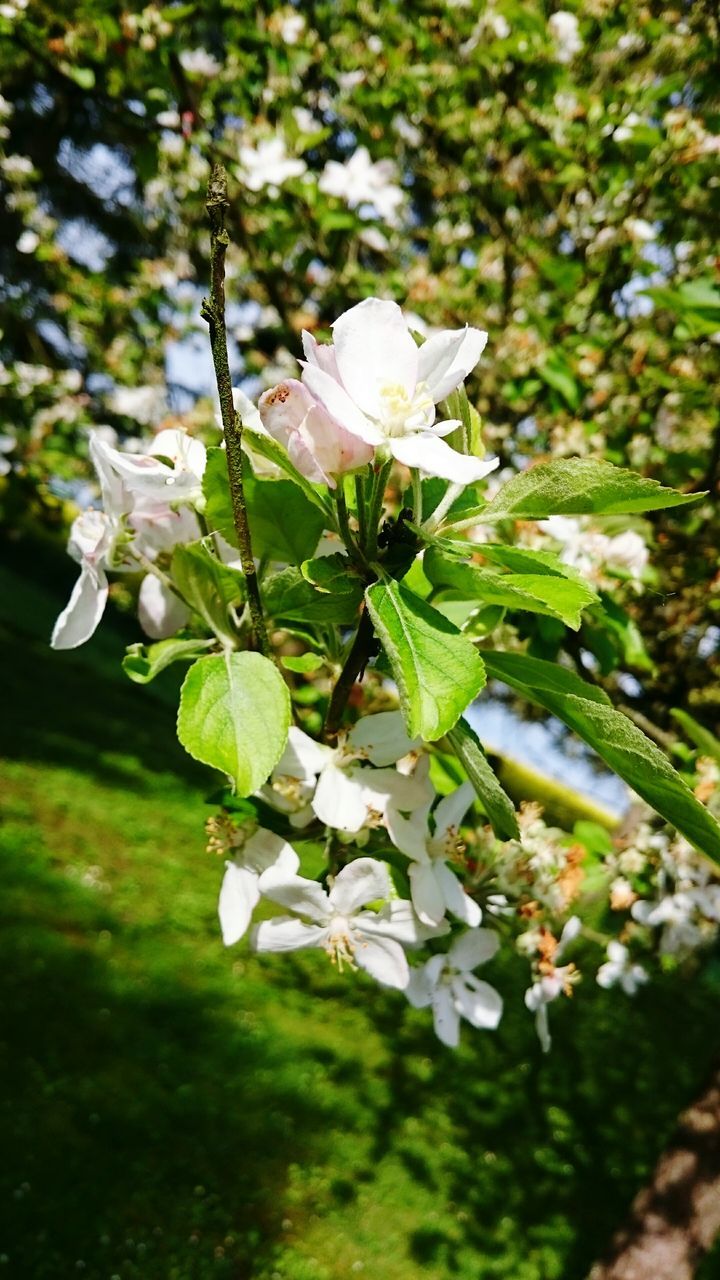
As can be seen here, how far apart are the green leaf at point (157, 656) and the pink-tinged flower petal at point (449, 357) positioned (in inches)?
14.6

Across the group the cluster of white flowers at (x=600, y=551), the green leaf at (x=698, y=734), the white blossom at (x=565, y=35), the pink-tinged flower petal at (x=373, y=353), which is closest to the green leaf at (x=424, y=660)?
the pink-tinged flower petal at (x=373, y=353)

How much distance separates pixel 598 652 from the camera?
1734mm

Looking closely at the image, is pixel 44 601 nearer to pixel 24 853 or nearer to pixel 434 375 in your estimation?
pixel 24 853

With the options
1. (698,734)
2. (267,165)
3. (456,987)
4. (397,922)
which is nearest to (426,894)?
(397,922)

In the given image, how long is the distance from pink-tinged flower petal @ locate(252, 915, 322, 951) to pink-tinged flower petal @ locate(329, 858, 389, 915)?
0.06m

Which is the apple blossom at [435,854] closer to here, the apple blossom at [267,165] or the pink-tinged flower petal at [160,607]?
the pink-tinged flower petal at [160,607]

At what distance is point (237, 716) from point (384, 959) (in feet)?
1.34

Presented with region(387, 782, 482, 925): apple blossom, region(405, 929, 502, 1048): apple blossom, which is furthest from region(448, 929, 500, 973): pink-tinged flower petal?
region(387, 782, 482, 925): apple blossom

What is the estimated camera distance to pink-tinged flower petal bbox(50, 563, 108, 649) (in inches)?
38.3

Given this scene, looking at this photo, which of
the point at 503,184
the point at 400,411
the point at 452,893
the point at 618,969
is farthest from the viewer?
the point at 503,184

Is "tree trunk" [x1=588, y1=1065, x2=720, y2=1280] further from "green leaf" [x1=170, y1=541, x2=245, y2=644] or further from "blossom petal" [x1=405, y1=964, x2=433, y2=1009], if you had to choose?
"green leaf" [x1=170, y1=541, x2=245, y2=644]

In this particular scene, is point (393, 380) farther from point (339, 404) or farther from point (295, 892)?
point (295, 892)

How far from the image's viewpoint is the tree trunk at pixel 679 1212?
10.0 ft

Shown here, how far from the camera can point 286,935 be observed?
106 cm
